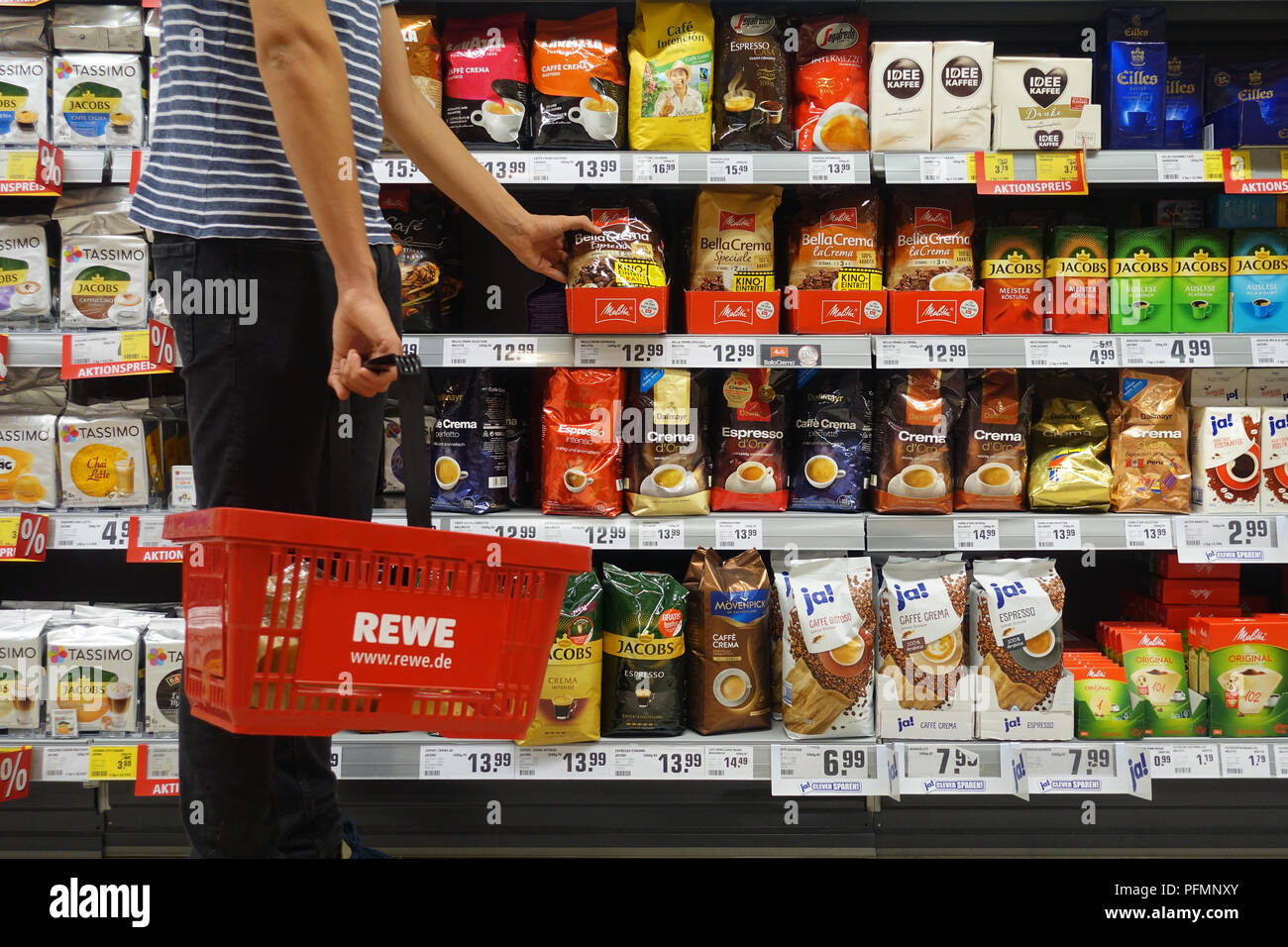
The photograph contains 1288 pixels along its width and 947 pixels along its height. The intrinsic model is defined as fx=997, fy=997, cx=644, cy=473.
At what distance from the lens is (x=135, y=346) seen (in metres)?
2.29

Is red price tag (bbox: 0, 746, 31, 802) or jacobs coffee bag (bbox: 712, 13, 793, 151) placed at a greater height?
jacobs coffee bag (bbox: 712, 13, 793, 151)

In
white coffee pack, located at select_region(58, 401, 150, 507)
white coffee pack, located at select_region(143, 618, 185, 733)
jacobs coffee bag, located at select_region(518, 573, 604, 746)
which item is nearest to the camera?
jacobs coffee bag, located at select_region(518, 573, 604, 746)

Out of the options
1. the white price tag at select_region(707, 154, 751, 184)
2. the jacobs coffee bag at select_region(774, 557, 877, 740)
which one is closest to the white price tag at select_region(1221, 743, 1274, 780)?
the jacobs coffee bag at select_region(774, 557, 877, 740)

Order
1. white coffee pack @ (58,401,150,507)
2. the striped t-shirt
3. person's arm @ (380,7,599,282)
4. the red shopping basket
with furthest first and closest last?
white coffee pack @ (58,401,150,507) < person's arm @ (380,7,599,282) < the striped t-shirt < the red shopping basket

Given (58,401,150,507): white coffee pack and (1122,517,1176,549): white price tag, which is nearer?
(1122,517,1176,549): white price tag

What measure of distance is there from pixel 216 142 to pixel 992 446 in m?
1.79

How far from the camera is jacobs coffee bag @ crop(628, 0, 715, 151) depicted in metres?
2.28

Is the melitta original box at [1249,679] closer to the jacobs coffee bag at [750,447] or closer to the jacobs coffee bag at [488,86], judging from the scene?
the jacobs coffee bag at [750,447]

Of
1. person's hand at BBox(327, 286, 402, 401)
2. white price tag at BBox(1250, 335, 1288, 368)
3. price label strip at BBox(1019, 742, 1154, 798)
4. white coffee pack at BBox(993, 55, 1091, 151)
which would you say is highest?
white coffee pack at BBox(993, 55, 1091, 151)

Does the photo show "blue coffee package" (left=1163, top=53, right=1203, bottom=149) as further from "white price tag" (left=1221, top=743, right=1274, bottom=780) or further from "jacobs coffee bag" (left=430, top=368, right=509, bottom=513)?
"jacobs coffee bag" (left=430, top=368, right=509, bottom=513)

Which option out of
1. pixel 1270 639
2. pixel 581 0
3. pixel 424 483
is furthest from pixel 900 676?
pixel 581 0

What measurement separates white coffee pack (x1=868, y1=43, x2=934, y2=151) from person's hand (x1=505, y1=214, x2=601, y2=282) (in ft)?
2.45
